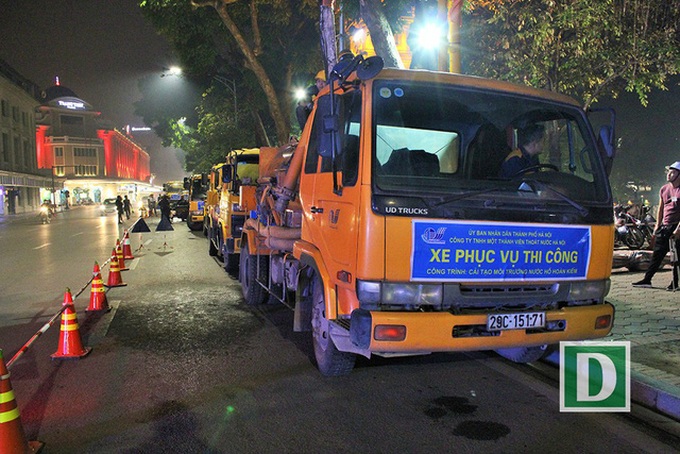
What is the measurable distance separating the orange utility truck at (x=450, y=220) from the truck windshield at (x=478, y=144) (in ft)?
0.04

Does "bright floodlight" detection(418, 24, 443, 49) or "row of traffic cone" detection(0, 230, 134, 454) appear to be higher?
"bright floodlight" detection(418, 24, 443, 49)

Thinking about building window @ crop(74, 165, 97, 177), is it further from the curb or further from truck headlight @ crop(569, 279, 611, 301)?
the curb

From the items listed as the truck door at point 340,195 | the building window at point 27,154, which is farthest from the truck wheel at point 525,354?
the building window at point 27,154

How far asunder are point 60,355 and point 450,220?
14.3ft

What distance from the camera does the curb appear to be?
402cm

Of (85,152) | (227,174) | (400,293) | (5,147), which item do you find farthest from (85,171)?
(400,293)

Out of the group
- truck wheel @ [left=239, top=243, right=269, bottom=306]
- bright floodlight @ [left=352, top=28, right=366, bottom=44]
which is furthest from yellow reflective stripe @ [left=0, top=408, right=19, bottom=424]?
bright floodlight @ [left=352, top=28, right=366, bottom=44]

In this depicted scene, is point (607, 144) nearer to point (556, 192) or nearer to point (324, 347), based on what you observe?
point (556, 192)

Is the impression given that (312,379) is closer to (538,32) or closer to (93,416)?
(93,416)

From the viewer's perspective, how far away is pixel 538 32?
10.5m

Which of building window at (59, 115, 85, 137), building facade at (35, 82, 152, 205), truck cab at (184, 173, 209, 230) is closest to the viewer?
truck cab at (184, 173, 209, 230)

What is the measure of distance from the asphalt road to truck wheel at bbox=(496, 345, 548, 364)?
0.36 feet

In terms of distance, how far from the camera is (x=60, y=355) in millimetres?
5375

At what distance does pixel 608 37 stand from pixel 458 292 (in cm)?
1001
